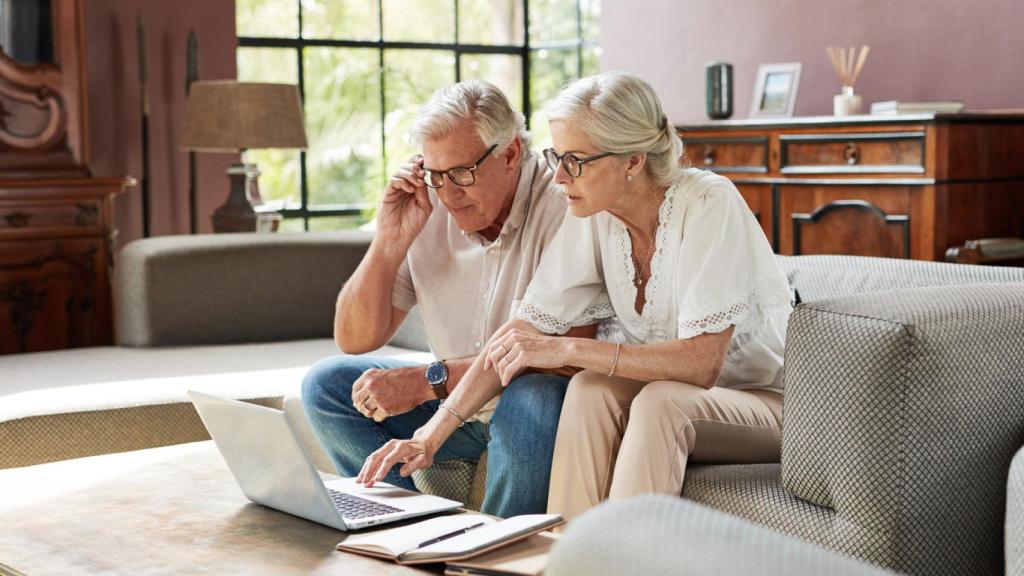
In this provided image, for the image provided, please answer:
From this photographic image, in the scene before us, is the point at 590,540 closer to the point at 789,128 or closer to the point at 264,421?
the point at 264,421

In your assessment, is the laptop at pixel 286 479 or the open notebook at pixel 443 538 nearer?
the open notebook at pixel 443 538

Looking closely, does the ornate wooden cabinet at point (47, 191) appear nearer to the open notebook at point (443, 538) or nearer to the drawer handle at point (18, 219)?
the drawer handle at point (18, 219)

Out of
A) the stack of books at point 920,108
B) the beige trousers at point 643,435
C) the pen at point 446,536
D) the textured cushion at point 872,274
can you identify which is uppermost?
the stack of books at point 920,108

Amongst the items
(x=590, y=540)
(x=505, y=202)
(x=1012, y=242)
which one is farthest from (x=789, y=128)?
(x=590, y=540)

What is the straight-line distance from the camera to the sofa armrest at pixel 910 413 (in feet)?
5.37

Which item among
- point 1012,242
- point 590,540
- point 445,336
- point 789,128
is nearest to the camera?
point 590,540

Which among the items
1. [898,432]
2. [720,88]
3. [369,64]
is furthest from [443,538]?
[369,64]

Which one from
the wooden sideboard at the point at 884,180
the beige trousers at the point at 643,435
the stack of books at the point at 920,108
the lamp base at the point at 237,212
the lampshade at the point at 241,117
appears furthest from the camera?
the lamp base at the point at 237,212

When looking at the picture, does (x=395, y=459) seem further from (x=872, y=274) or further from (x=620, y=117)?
(x=872, y=274)

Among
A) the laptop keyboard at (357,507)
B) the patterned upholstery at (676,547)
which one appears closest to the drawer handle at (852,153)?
the laptop keyboard at (357,507)

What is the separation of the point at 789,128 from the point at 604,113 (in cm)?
244

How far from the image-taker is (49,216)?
13.8 feet

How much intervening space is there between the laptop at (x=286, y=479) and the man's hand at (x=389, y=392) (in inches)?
14.3

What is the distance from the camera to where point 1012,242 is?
390 cm
